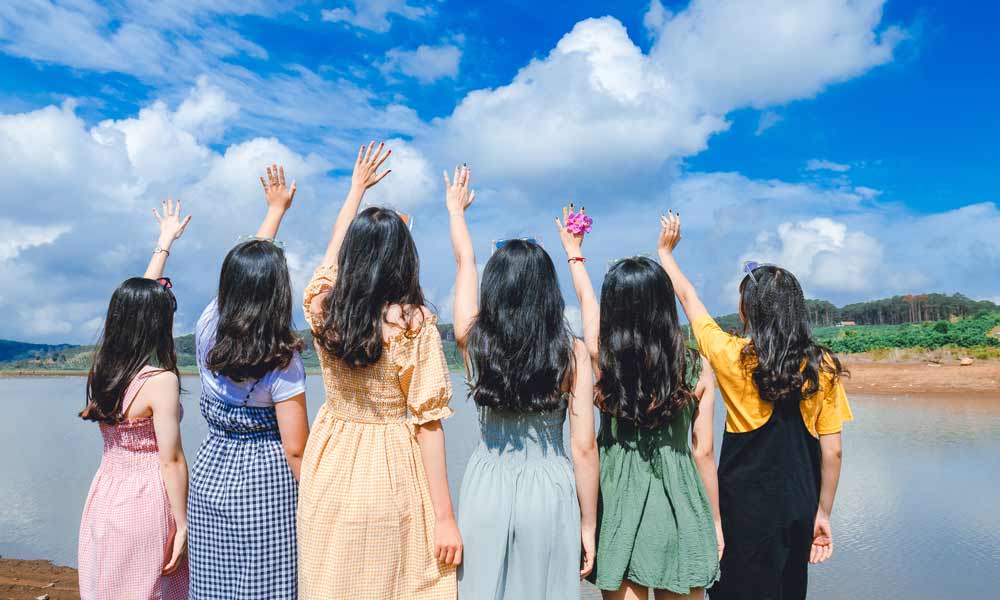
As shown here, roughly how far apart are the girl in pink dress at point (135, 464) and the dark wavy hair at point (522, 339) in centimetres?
122

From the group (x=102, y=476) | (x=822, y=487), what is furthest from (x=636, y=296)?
(x=102, y=476)

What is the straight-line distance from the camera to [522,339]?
2285mm

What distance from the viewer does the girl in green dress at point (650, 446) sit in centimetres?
244

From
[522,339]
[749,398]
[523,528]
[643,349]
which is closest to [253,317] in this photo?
[522,339]

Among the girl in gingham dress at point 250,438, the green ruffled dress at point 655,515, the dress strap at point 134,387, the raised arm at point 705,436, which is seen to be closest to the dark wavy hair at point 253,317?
the girl in gingham dress at point 250,438

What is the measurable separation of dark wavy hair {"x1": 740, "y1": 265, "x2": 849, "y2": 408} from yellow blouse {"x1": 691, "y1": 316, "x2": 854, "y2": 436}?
0.03 meters

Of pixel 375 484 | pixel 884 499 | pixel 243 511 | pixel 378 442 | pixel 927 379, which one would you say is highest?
pixel 378 442

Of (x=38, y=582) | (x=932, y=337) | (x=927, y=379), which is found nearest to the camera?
(x=38, y=582)

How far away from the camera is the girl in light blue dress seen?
2.27 meters

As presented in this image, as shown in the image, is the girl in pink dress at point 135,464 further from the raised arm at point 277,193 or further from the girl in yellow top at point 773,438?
the girl in yellow top at point 773,438

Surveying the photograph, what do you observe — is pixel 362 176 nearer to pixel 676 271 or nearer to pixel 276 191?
pixel 276 191

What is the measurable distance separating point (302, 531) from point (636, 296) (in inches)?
54.7

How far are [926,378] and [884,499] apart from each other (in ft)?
52.2

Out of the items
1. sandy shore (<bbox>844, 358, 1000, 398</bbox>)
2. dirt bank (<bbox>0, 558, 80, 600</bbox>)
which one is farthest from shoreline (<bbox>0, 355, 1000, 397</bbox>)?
dirt bank (<bbox>0, 558, 80, 600</bbox>)
